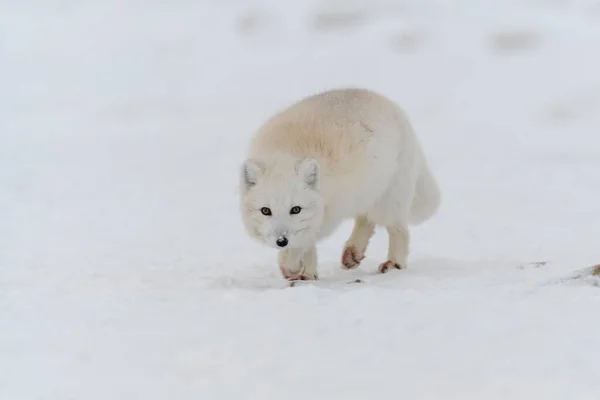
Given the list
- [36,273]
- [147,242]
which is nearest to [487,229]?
[147,242]

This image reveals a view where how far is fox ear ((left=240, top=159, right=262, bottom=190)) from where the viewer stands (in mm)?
4203

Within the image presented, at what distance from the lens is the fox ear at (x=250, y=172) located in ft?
13.8

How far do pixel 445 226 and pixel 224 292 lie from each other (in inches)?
190

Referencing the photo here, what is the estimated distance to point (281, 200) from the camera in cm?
414

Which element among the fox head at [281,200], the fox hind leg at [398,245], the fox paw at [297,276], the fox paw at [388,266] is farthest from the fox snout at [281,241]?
the fox hind leg at [398,245]

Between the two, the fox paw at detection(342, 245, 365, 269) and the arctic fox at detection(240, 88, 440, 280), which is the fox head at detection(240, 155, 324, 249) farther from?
the fox paw at detection(342, 245, 365, 269)

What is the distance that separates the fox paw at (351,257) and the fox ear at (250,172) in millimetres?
1269

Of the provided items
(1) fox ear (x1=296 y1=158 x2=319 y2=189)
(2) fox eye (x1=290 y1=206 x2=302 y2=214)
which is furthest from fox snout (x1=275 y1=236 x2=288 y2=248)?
(1) fox ear (x1=296 y1=158 x2=319 y2=189)

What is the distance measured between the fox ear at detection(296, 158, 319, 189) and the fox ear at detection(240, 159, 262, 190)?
22cm

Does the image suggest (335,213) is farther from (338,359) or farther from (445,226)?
(445,226)

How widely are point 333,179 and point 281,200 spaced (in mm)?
441

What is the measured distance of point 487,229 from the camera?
802 cm

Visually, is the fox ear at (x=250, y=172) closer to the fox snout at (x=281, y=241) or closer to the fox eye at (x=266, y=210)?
the fox eye at (x=266, y=210)

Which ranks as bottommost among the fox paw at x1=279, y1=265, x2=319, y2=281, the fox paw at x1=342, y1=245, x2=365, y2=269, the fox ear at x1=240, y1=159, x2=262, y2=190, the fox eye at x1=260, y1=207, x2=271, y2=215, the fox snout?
the fox paw at x1=279, y1=265, x2=319, y2=281
